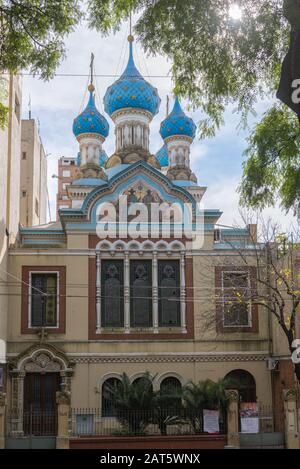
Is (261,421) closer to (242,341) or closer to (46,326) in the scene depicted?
(242,341)

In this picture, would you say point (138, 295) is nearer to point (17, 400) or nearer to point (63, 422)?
point (17, 400)

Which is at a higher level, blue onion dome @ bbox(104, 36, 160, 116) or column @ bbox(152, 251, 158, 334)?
blue onion dome @ bbox(104, 36, 160, 116)

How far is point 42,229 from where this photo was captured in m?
29.5

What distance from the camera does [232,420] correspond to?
22391mm

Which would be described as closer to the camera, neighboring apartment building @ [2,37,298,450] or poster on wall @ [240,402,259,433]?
poster on wall @ [240,402,259,433]

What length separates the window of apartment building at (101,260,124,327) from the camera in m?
28.2

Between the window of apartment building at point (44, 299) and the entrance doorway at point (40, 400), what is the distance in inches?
77.3

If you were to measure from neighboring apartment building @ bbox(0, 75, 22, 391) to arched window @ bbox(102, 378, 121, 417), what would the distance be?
3.70 metres

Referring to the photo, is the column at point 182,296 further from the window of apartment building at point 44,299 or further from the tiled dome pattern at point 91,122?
the tiled dome pattern at point 91,122

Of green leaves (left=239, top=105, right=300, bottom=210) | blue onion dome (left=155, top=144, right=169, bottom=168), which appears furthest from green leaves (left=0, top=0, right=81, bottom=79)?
blue onion dome (left=155, top=144, right=169, bottom=168)

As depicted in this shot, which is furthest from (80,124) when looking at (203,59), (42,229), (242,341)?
(203,59)

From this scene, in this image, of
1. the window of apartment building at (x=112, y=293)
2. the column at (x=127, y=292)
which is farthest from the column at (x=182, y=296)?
the window of apartment building at (x=112, y=293)

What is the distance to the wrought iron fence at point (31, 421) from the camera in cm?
2578

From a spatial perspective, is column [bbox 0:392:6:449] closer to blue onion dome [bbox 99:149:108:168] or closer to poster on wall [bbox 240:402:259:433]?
poster on wall [bbox 240:402:259:433]
